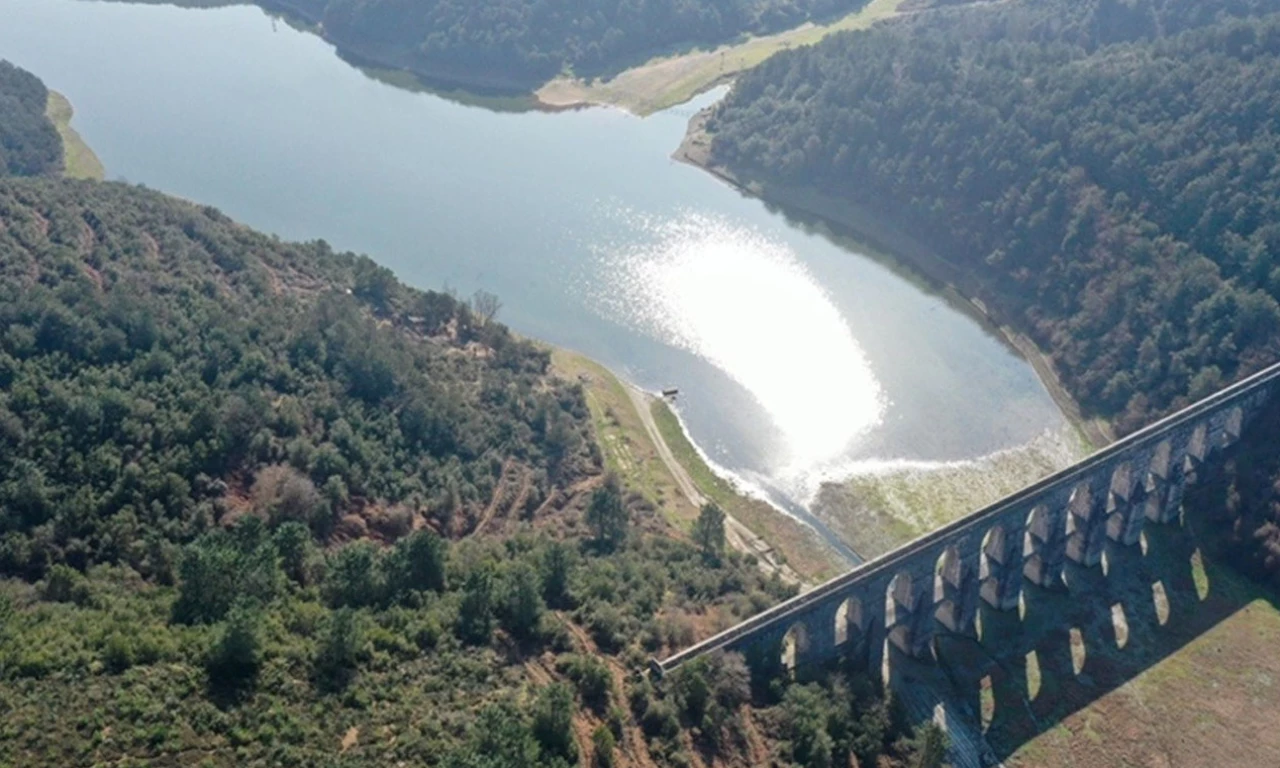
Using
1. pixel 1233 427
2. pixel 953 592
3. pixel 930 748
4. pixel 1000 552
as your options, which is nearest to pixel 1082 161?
pixel 1233 427

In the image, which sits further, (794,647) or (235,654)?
(794,647)

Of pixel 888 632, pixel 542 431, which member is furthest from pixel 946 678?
pixel 542 431

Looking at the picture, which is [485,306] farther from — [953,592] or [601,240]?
[953,592]

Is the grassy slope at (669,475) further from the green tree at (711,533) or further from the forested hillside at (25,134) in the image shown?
the forested hillside at (25,134)

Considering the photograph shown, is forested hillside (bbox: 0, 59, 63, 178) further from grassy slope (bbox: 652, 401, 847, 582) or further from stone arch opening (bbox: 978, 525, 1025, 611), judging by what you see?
stone arch opening (bbox: 978, 525, 1025, 611)

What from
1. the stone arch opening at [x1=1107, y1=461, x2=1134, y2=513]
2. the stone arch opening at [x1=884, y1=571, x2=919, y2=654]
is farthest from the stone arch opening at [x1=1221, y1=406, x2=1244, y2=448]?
the stone arch opening at [x1=884, y1=571, x2=919, y2=654]

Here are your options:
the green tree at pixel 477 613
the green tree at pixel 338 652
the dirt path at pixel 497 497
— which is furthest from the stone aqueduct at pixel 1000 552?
the dirt path at pixel 497 497
